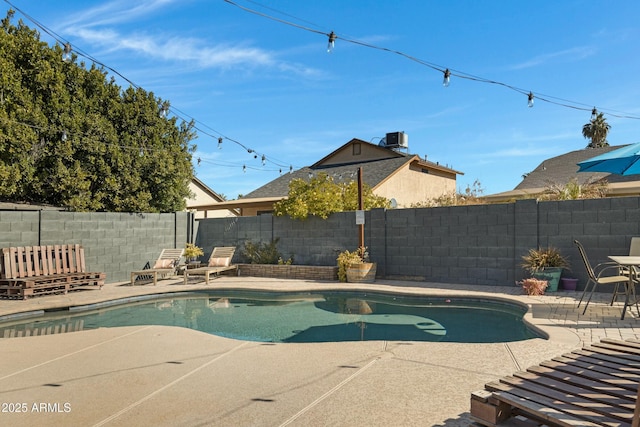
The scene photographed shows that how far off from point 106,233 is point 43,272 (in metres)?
2.42

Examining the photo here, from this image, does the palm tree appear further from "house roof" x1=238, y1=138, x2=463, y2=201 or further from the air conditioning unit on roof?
the air conditioning unit on roof

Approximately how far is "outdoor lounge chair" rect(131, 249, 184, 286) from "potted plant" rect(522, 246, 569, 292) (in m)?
9.53

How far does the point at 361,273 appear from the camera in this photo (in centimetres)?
1134

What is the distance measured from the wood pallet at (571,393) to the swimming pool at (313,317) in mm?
3091

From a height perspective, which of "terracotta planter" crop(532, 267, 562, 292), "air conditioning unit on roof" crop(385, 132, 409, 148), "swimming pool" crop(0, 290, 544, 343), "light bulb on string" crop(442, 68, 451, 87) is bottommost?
"swimming pool" crop(0, 290, 544, 343)

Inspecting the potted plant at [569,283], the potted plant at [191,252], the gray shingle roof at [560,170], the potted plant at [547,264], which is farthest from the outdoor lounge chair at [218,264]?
the gray shingle roof at [560,170]

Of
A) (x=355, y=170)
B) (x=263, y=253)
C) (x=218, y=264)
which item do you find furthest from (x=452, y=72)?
(x=355, y=170)

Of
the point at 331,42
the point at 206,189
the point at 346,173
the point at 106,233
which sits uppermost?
the point at 331,42

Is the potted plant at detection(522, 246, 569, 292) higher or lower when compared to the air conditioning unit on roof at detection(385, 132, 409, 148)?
lower

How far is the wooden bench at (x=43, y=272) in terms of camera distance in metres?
9.51

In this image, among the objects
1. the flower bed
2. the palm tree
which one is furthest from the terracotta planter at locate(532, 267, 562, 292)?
the palm tree

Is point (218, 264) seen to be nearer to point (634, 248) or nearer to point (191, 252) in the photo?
point (191, 252)

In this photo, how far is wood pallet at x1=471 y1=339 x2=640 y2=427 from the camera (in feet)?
6.92

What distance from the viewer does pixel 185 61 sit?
1290 centimetres
